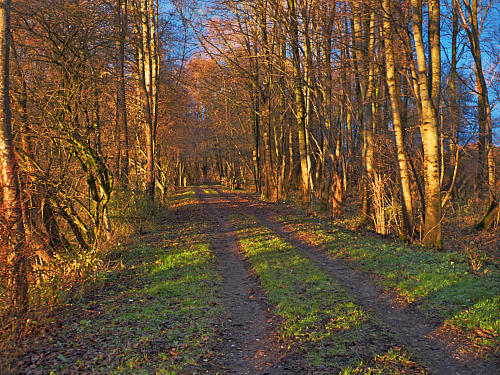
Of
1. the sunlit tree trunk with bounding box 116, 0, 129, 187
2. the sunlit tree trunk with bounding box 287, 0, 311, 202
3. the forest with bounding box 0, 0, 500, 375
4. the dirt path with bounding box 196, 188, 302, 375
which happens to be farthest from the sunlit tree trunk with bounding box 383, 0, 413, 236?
the sunlit tree trunk with bounding box 116, 0, 129, 187

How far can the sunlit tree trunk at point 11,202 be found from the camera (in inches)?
220

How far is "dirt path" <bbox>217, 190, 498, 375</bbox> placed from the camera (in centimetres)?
470

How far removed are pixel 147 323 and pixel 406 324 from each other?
465 centimetres

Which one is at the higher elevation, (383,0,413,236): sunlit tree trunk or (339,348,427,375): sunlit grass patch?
(383,0,413,236): sunlit tree trunk

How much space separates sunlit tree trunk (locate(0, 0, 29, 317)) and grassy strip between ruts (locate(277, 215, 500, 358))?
7.19 metres

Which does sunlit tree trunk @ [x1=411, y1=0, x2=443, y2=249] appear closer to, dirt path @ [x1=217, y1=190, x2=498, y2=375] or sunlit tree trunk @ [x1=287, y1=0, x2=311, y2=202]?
dirt path @ [x1=217, y1=190, x2=498, y2=375]

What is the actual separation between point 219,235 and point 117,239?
411cm

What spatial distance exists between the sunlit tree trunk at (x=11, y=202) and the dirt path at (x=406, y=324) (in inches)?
247

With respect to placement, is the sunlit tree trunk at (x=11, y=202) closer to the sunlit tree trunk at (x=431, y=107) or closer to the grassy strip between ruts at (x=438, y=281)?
the grassy strip between ruts at (x=438, y=281)

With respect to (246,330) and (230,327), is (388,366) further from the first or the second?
(230,327)

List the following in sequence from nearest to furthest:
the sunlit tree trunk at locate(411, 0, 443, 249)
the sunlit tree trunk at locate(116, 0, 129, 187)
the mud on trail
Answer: the mud on trail → the sunlit tree trunk at locate(411, 0, 443, 249) → the sunlit tree trunk at locate(116, 0, 129, 187)

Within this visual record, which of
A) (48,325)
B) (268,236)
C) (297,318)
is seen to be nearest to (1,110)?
(48,325)

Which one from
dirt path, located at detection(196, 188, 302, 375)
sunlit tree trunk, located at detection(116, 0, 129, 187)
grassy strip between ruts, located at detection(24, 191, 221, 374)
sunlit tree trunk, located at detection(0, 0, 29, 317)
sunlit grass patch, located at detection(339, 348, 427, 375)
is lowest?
dirt path, located at detection(196, 188, 302, 375)

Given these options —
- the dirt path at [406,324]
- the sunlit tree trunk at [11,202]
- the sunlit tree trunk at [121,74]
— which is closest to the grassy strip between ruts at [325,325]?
the dirt path at [406,324]
